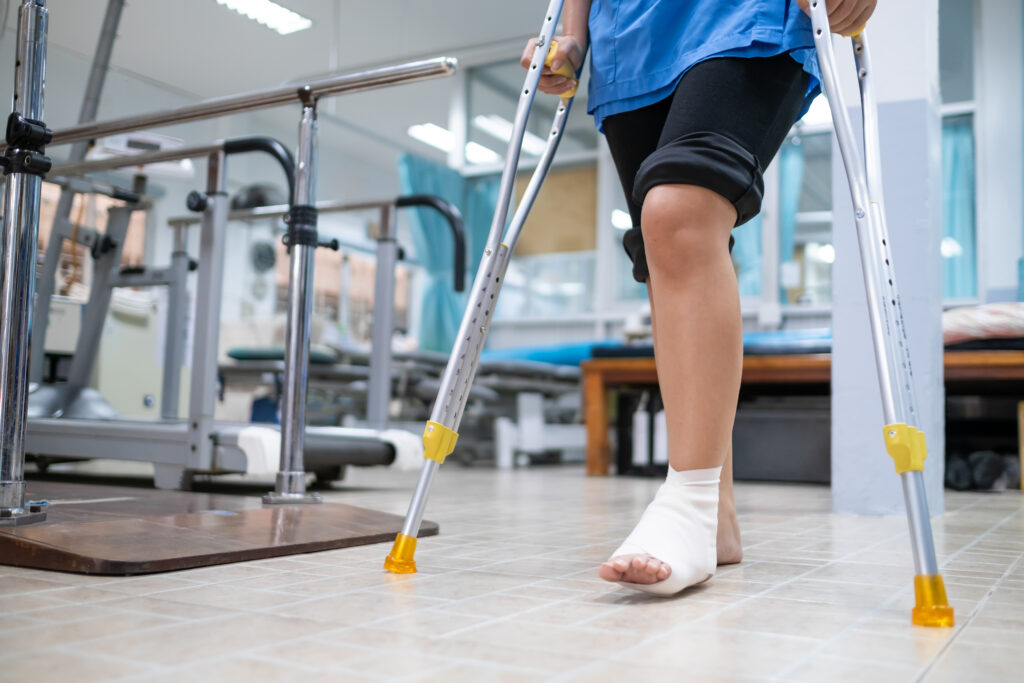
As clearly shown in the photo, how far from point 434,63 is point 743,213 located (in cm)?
89

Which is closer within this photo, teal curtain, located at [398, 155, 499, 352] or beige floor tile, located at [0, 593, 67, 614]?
beige floor tile, located at [0, 593, 67, 614]

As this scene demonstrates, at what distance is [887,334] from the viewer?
3.11 ft

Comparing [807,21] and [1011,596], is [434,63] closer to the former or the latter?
[807,21]

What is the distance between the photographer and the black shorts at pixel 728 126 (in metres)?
1.03

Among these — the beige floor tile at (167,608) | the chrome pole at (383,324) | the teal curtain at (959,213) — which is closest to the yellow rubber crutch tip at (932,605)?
the beige floor tile at (167,608)

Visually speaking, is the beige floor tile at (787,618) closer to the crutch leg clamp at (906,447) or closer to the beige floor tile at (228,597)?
the crutch leg clamp at (906,447)

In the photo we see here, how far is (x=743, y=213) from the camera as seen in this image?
1.11 meters

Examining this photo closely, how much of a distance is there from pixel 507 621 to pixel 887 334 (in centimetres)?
51

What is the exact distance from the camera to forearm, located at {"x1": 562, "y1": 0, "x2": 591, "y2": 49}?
4.34 ft

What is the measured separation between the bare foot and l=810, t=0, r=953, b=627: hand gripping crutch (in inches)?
10.3

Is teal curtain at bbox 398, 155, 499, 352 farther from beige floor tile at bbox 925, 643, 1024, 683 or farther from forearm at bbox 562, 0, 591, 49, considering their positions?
beige floor tile at bbox 925, 643, 1024, 683

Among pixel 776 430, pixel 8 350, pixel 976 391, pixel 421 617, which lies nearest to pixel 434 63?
pixel 8 350

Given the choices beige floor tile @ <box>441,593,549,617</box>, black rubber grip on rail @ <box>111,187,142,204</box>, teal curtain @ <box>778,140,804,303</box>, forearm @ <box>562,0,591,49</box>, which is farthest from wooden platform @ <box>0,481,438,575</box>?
teal curtain @ <box>778,140,804,303</box>

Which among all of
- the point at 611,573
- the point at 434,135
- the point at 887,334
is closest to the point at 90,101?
the point at 611,573
